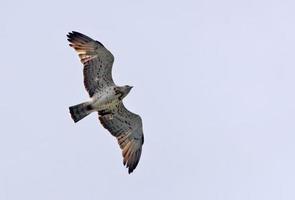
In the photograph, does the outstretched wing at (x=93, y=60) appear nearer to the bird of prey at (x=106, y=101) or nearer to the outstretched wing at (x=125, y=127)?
the bird of prey at (x=106, y=101)

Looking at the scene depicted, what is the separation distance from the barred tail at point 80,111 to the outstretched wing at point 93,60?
0.57 metres

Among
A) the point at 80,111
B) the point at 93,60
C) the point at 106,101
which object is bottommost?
the point at 80,111

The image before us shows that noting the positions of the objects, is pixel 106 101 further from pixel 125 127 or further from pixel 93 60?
pixel 93 60

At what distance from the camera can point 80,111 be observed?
1423 inches

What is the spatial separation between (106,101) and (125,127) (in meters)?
1.34

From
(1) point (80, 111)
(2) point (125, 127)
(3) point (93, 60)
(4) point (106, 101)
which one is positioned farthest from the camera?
(2) point (125, 127)

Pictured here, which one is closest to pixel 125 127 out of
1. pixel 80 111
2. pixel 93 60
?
pixel 80 111

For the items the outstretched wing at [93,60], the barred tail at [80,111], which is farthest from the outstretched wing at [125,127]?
the outstretched wing at [93,60]

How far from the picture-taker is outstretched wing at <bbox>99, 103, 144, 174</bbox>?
121ft

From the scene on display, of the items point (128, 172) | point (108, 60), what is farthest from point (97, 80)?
point (128, 172)

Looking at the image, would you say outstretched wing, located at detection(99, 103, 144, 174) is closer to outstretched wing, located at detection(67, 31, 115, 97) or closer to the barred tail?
the barred tail

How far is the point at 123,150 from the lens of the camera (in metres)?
36.9

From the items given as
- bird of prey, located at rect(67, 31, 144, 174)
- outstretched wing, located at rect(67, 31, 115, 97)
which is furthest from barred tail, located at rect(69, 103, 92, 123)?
outstretched wing, located at rect(67, 31, 115, 97)

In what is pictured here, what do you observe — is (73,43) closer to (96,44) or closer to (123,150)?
(96,44)
